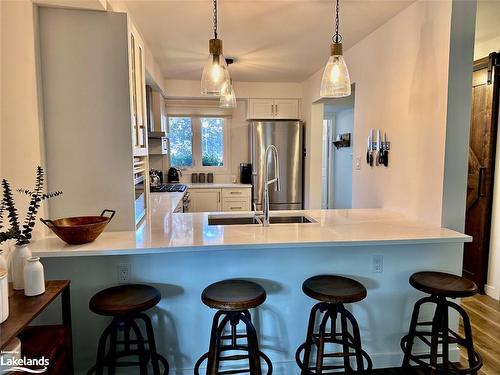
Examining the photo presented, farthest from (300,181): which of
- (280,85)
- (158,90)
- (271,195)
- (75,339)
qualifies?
(75,339)

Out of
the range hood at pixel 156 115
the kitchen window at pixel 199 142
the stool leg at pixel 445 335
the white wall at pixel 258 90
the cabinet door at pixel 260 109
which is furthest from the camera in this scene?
the kitchen window at pixel 199 142

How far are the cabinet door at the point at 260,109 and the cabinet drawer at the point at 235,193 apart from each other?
1.13 m

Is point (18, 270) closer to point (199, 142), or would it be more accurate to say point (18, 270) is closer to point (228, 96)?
point (228, 96)

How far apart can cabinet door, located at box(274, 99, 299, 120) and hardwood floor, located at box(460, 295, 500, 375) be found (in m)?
3.20

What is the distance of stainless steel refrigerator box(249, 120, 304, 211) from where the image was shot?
15.6 ft

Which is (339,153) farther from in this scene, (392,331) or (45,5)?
(45,5)

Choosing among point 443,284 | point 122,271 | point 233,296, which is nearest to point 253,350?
point 233,296

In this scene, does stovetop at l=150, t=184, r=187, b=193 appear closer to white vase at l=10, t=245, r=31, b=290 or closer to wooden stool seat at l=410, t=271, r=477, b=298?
white vase at l=10, t=245, r=31, b=290

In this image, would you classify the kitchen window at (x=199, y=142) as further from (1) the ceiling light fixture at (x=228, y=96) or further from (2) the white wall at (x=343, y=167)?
(2) the white wall at (x=343, y=167)

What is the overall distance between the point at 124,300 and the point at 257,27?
7.40ft

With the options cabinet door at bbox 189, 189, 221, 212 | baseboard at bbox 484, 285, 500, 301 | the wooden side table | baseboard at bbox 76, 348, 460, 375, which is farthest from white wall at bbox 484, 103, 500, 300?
the wooden side table

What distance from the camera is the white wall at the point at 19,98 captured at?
1590 millimetres

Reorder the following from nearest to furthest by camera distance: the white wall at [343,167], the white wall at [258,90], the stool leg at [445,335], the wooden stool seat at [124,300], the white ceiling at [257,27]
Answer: the wooden stool seat at [124,300] → the stool leg at [445,335] → the white ceiling at [257,27] → the white wall at [258,90] → the white wall at [343,167]
